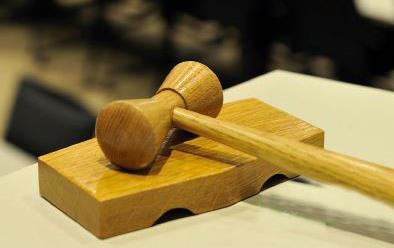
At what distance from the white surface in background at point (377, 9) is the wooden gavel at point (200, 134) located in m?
1.44

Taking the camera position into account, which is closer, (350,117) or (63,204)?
(63,204)

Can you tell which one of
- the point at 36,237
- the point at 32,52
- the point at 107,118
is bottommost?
the point at 32,52

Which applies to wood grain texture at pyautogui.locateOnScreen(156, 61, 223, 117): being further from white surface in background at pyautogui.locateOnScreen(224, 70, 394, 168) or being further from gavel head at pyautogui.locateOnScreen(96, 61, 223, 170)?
white surface in background at pyautogui.locateOnScreen(224, 70, 394, 168)

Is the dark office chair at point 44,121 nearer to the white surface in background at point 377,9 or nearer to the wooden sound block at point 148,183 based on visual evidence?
the wooden sound block at point 148,183

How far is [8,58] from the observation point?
3.67 meters

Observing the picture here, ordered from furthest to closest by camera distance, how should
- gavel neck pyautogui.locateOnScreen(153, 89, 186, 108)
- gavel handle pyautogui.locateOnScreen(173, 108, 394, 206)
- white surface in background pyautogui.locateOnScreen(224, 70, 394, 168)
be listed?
white surface in background pyautogui.locateOnScreen(224, 70, 394, 168), gavel neck pyautogui.locateOnScreen(153, 89, 186, 108), gavel handle pyautogui.locateOnScreen(173, 108, 394, 206)

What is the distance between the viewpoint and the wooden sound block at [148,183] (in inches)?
32.0

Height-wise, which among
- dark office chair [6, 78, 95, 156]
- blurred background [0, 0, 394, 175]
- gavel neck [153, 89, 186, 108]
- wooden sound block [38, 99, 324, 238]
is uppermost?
gavel neck [153, 89, 186, 108]

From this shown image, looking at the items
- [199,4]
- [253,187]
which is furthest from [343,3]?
[253,187]

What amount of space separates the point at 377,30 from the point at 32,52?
6.00 feet

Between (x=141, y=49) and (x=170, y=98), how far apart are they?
2862 mm

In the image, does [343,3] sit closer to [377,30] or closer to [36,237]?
[377,30]

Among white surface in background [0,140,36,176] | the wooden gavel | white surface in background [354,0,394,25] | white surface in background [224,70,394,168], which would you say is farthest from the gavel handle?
white surface in background [354,0,394,25]

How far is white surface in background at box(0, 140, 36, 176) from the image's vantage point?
1.46m
